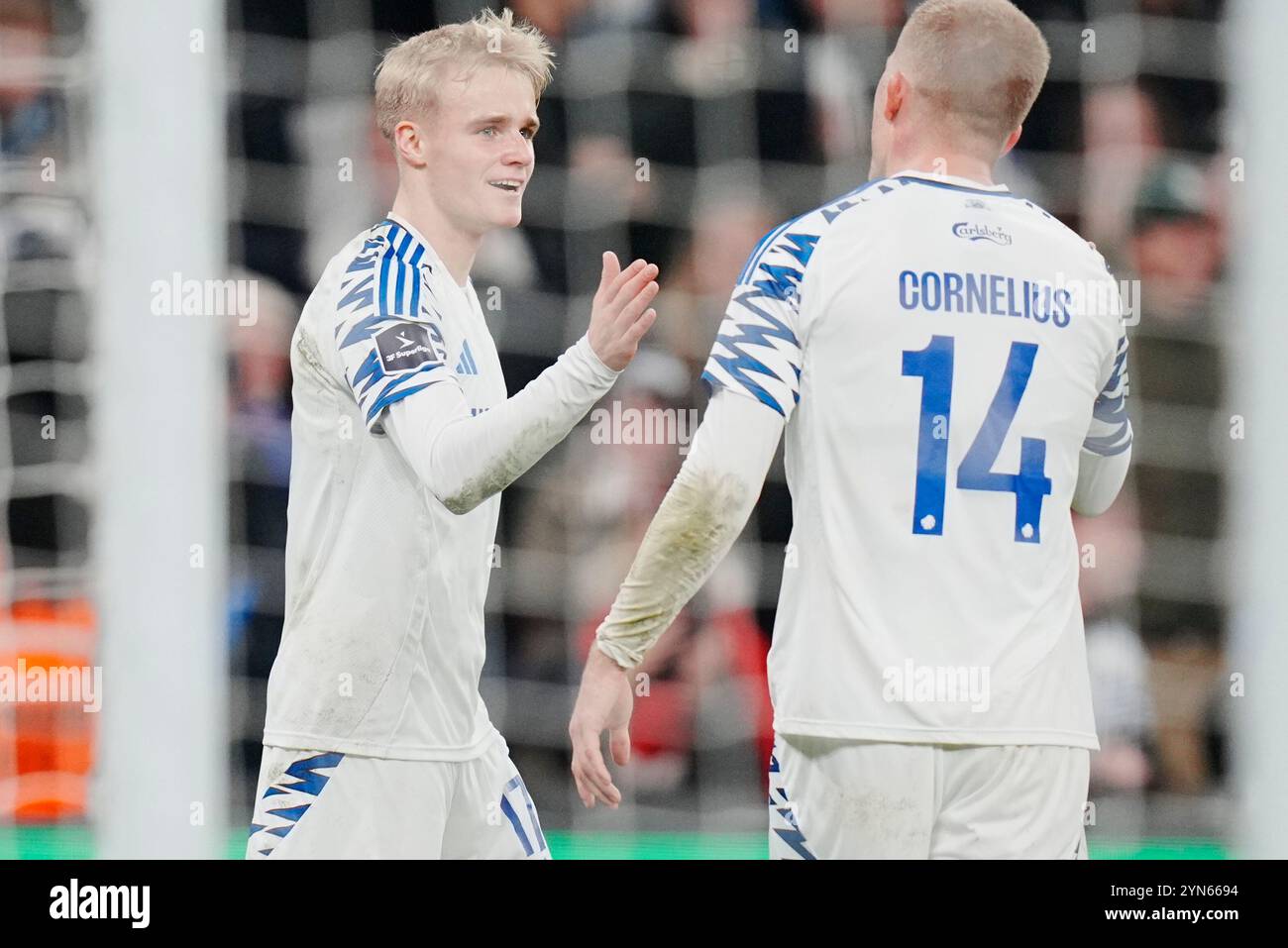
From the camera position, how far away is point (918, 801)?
2635 millimetres

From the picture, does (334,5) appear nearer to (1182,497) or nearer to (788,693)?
(1182,497)

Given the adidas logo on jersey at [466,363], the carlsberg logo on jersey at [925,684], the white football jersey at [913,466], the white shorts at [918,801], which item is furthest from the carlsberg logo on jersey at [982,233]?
the adidas logo on jersey at [466,363]

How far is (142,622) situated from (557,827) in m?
1.42

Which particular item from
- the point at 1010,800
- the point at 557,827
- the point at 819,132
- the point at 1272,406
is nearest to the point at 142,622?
the point at 557,827

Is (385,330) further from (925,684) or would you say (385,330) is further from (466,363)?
(925,684)

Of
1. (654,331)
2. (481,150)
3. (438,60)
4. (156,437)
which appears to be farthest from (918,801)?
(654,331)

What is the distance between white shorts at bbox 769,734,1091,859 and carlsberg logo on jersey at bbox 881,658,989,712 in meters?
0.07

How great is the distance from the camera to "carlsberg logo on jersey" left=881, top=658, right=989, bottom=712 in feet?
8.63

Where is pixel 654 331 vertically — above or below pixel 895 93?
below

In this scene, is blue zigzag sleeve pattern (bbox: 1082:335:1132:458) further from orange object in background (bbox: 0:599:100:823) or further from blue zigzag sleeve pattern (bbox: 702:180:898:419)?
orange object in background (bbox: 0:599:100:823)

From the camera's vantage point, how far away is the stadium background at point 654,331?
16.2ft

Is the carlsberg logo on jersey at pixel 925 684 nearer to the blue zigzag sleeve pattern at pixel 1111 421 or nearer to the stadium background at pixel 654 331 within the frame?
the blue zigzag sleeve pattern at pixel 1111 421

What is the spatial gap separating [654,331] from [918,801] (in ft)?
9.32

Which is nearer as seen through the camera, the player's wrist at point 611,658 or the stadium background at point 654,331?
the player's wrist at point 611,658
